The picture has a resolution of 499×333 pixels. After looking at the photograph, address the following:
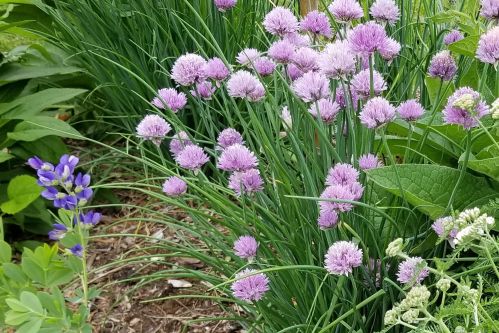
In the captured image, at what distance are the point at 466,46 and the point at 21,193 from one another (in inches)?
64.0

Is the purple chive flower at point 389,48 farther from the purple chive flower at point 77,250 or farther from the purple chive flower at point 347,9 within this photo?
the purple chive flower at point 77,250

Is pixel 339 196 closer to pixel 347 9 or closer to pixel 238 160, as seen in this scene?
pixel 238 160

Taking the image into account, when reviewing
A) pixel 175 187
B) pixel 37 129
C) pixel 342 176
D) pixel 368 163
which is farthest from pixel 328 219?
pixel 37 129

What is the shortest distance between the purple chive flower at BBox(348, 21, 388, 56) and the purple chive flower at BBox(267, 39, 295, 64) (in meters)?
0.19

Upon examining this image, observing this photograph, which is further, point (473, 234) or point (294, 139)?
point (294, 139)

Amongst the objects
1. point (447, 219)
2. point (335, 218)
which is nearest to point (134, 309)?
point (335, 218)

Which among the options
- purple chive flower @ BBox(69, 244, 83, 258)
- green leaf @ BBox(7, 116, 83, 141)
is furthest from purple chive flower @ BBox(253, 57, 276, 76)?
green leaf @ BBox(7, 116, 83, 141)

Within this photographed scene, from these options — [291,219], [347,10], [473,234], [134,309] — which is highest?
[347,10]

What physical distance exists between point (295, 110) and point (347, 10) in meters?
0.28

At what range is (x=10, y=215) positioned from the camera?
277 centimetres

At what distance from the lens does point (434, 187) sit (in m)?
1.61

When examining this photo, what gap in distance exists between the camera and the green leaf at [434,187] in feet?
5.01

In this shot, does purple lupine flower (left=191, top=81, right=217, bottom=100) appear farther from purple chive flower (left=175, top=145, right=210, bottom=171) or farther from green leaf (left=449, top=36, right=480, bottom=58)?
green leaf (left=449, top=36, right=480, bottom=58)

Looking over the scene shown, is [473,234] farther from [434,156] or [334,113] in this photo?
[434,156]
